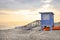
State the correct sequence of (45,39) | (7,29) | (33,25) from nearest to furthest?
(45,39)
(7,29)
(33,25)

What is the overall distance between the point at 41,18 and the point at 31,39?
4749mm

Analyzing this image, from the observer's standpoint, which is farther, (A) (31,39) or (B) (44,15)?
(B) (44,15)

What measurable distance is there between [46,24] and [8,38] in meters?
4.64

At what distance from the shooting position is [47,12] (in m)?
12.0

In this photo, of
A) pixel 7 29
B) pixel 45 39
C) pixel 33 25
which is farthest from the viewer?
pixel 33 25

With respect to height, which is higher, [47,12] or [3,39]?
[47,12]

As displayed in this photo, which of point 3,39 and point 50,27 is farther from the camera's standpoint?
point 50,27

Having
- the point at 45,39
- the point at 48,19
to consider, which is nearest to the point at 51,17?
the point at 48,19

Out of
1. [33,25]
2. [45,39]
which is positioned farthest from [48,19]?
[45,39]

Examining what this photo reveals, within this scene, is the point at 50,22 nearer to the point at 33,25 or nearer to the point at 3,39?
the point at 33,25

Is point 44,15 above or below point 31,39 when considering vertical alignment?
above

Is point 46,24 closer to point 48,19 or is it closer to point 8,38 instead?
point 48,19

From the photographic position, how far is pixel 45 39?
26.0ft

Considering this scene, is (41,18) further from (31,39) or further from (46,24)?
(31,39)
